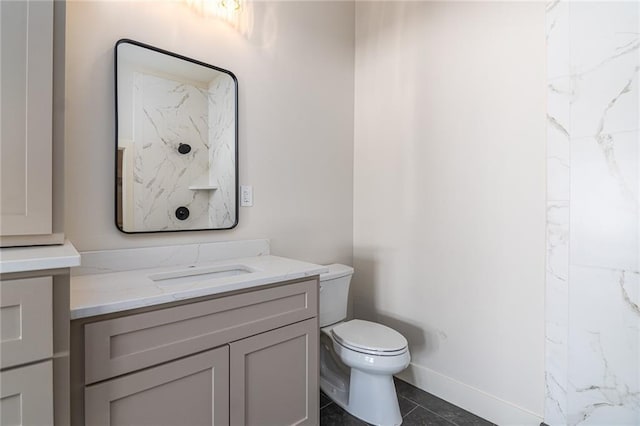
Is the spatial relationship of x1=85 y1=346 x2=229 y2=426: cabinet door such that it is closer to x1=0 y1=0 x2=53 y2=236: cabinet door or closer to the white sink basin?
the white sink basin

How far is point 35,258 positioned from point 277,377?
0.98m

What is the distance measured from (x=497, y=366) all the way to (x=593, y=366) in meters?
0.44

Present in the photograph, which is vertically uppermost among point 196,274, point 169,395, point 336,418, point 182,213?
point 182,213

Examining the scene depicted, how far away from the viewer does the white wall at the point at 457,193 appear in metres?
1.67

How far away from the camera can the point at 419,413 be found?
6.10ft

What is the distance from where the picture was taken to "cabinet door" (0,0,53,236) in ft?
2.94

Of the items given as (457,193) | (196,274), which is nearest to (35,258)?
(196,274)

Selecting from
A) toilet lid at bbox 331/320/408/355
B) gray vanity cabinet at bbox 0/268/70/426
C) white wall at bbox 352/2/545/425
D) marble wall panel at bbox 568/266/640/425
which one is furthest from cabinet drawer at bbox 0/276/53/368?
marble wall panel at bbox 568/266/640/425

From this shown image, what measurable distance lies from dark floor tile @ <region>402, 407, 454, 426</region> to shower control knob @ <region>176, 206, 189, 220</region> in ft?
5.22

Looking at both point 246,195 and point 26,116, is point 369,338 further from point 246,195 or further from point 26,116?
point 26,116

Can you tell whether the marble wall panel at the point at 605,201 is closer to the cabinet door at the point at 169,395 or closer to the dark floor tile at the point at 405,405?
the dark floor tile at the point at 405,405

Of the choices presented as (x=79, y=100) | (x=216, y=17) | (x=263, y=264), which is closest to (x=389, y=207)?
(x=263, y=264)

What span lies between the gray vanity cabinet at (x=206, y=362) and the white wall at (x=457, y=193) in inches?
35.3

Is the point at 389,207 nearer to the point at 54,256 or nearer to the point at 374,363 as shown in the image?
the point at 374,363
